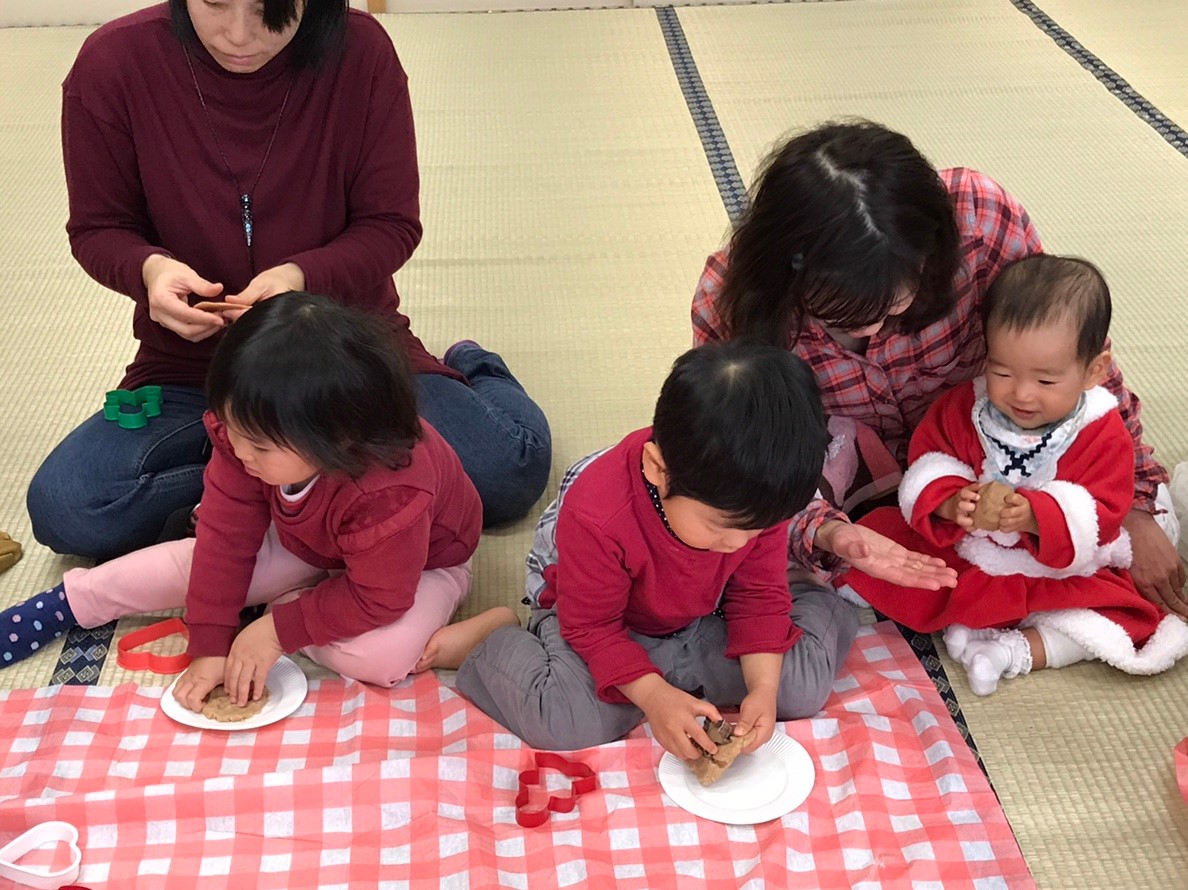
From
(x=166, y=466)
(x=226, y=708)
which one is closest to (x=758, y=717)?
(x=226, y=708)

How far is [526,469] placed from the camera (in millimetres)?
1506

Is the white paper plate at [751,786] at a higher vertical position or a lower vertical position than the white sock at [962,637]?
higher

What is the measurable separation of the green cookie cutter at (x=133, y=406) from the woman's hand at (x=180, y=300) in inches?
6.3

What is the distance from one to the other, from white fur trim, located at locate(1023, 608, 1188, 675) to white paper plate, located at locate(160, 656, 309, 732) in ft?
2.62

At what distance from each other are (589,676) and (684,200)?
1268 millimetres

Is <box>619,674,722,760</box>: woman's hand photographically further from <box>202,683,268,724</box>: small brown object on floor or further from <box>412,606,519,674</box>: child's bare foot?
<box>202,683,268,724</box>: small brown object on floor

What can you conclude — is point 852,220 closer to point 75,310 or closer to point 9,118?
point 75,310

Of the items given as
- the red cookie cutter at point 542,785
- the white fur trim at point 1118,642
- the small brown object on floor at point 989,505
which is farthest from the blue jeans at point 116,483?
the white fur trim at point 1118,642

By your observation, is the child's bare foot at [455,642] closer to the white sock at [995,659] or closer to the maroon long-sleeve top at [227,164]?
the maroon long-sleeve top at [227,164]

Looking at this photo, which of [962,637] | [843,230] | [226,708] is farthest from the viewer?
[962,637]

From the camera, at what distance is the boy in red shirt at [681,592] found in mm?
1013

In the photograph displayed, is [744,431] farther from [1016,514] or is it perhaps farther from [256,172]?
[256,172]

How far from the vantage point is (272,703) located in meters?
1.25

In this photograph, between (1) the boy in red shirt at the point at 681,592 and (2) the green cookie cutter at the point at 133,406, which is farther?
(2) the green cookie cutter at the point at 133,406
